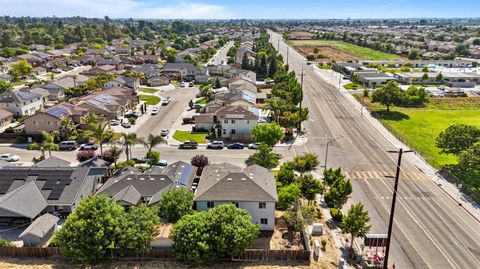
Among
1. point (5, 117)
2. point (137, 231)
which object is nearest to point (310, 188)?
point (137, 231)

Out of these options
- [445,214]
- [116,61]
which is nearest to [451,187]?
[445,214]

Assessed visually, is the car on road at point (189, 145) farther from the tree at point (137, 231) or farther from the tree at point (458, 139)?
the tree at point (458, 139)

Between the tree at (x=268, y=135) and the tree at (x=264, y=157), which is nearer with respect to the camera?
the tree at (x=264, y=157)

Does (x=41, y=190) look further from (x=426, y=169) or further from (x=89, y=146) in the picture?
(x=426, y=169)

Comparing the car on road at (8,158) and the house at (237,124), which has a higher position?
the house at (237,124)

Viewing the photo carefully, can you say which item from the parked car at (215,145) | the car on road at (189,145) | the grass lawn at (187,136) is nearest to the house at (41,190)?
the car on road at (189,145)

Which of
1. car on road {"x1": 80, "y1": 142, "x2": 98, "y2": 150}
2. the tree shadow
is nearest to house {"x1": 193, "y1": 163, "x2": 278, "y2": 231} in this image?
car on road {"x1": 80, "y1": 142, "x2": 98, "y2": 150}

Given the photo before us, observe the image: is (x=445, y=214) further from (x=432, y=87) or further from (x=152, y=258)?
(x=432, y=87)

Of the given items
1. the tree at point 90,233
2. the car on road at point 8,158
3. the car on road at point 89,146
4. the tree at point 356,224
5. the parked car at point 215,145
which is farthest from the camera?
the parked car at point 215,145
